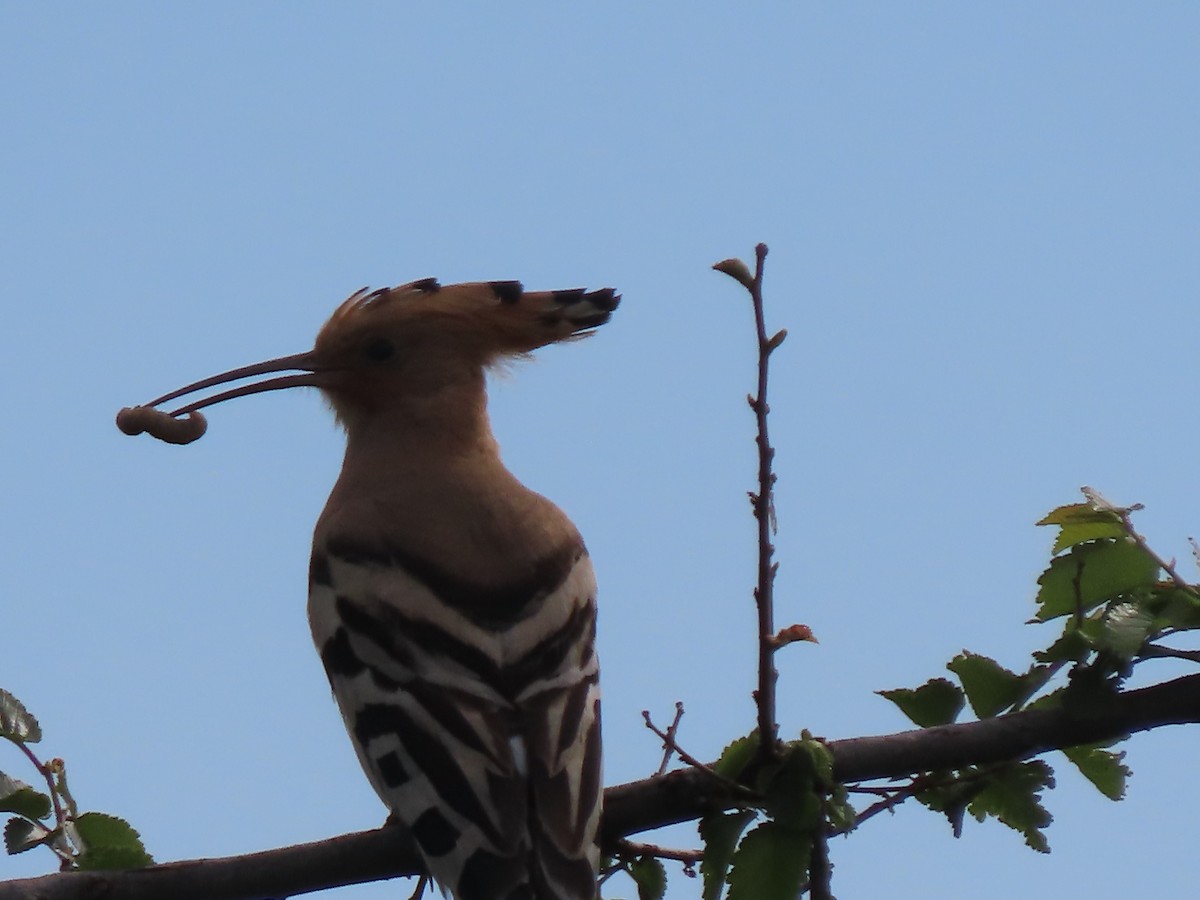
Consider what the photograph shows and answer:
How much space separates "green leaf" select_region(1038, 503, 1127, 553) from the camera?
1.63 metres

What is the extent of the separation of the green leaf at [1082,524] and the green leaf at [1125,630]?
92mm

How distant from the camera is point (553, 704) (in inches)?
77.8

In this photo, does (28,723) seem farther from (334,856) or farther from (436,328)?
(436,328)

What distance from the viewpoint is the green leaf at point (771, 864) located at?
60.3 inches

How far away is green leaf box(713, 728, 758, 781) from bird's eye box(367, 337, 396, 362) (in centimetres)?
154

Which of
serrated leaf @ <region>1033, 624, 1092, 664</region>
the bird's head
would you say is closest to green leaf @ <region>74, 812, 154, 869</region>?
serrated leaf @ <region>1033, 624, 1092, 664</region>

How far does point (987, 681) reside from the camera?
1.67m

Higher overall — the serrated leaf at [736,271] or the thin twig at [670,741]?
the serrated leaf at [736,271]

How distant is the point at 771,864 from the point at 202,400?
62.9 inches

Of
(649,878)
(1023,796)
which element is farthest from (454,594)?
(1023,796)

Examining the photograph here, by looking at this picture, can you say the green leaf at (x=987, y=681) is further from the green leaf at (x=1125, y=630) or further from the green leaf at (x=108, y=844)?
the green leaf at (x=108, y=844)

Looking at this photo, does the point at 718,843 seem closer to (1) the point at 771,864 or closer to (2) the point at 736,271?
(1) the point at 771,864

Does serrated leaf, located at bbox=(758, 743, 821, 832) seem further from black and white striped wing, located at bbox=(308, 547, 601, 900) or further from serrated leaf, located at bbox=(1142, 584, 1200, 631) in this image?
serrated leaf, located at bbox=(1142, 584, 1200, 631)

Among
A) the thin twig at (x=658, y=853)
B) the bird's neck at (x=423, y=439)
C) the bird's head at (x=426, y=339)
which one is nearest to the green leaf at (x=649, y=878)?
the thin twig at (x=658, y=853)
